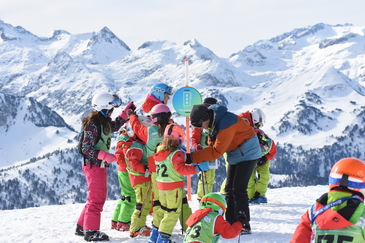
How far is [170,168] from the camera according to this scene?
732 cm

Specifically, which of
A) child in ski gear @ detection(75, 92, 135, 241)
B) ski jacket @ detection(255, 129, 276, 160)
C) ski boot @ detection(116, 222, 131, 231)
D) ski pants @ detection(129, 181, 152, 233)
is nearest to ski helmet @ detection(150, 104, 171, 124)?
child in ski gear @ detection(75, 92, 135, 241)

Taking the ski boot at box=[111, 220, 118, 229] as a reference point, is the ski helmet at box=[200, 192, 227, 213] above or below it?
above

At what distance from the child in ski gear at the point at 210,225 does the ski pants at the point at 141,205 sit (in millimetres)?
2528

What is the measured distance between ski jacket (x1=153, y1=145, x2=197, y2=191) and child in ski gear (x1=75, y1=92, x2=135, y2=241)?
114 cm

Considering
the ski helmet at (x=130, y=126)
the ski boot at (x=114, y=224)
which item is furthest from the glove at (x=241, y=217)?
the ski boot at (x=114, y=224)

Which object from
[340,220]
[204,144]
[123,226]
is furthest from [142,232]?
[340,220]

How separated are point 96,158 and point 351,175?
4858 millimetres

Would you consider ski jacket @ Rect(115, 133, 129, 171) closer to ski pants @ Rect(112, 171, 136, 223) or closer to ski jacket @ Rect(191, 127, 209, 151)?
ski pants @ Rect(112, 171, 136, 223)

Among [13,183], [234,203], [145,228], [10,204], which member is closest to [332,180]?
[234,203]

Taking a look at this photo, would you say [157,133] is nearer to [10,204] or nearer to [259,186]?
[259,186]

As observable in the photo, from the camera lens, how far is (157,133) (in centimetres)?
798

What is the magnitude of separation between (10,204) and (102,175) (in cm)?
18726

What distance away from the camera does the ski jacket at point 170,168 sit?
23.3 ft

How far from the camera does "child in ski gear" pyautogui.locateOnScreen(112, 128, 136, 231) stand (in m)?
9.02
